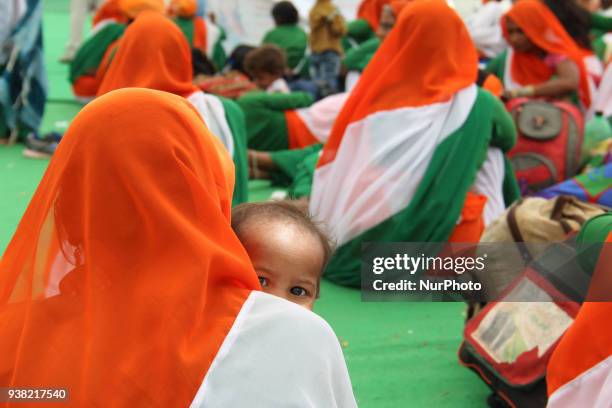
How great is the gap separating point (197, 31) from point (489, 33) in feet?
7.98

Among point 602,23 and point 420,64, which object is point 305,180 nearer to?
point 420,64

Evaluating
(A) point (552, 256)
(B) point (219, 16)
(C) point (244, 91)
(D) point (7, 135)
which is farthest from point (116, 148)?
(B) point (219, 16)

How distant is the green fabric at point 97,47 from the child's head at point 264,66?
1.40 m

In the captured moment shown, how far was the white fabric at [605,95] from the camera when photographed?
5424mm

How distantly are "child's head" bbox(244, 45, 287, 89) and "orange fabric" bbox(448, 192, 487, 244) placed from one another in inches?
97.1

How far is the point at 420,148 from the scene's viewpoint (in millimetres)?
3564

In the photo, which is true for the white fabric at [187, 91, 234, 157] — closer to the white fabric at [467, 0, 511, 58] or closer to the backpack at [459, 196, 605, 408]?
the backpack at [459, 196, 605, 408]

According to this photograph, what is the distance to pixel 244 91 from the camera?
5605mm

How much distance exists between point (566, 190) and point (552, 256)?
104 centimetres

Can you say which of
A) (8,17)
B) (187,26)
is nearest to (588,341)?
(8,17)

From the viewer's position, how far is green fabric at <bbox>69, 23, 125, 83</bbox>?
6.72 metres

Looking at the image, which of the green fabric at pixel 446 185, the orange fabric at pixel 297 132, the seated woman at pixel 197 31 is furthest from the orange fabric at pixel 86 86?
the green fabric at pixel 446 185

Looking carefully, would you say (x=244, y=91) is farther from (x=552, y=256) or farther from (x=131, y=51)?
(x=552, y=256)

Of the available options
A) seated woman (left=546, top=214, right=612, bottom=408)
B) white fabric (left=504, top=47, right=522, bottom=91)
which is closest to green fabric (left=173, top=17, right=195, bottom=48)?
white fabric (left=504, top=47, right=522, bottom=91)
